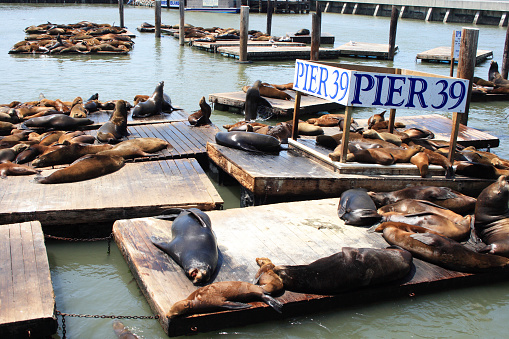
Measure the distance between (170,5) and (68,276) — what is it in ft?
176

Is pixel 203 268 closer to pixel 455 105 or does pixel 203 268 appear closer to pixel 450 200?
pixel 450 200

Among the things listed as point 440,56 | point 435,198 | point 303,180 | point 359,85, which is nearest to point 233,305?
point 303,180

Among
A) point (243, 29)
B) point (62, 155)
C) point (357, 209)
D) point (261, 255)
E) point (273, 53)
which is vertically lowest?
point (261, 255)

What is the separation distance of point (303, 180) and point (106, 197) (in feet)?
7.15

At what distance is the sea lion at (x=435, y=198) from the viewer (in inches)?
218

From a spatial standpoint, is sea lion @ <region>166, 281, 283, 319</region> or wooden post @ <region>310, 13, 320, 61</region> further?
wooden post @ <region>310, 13, 320, 61</region>

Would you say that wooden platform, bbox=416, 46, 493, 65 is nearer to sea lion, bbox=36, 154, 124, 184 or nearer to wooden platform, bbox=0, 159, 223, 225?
wooden platform, bbox=0, 159, 223, 225

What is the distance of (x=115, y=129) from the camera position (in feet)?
24.7

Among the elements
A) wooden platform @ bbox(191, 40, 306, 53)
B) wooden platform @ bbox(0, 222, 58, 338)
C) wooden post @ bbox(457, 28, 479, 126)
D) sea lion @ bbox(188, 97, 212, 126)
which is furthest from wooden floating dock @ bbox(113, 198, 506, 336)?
wooden platform @ bbox(191, 40, 306, 53)

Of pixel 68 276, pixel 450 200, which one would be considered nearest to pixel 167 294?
pixel 68 276

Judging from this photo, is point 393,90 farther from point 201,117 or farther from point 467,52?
point 201,117

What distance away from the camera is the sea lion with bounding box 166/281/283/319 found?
3.54 metres

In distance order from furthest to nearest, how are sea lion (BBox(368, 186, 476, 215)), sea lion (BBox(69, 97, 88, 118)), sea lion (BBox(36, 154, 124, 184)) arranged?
sea lion (BBox(69, 97, 88, 118))
sea lion (BBox(36, 154, 124, 184))
sea lion (BBox(368, 186, 476, 215))

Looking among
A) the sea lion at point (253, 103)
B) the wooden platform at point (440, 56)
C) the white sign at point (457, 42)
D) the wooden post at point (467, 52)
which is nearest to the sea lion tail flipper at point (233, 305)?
the wooden post at point (467, 52)
